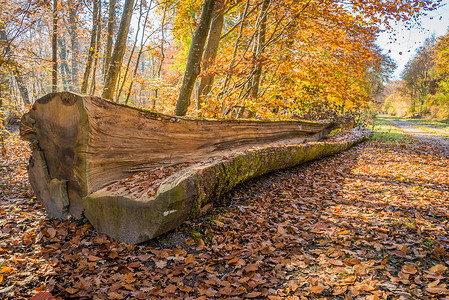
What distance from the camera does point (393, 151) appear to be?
28.3ft

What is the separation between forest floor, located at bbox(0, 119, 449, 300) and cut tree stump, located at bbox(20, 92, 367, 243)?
0.86ft

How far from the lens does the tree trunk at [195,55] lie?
17.6 feet

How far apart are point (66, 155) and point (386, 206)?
4.67 meters

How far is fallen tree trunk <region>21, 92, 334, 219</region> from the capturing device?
2.81m

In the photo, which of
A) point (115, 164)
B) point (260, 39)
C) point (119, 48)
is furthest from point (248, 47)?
point (115, 164)

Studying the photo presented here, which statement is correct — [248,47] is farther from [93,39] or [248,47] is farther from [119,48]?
[93,39]

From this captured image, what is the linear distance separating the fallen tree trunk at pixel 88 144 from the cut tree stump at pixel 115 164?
11 mm

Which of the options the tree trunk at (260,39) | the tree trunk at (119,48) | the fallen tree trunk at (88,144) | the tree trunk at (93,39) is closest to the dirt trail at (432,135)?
the tree trunk at (260,39)

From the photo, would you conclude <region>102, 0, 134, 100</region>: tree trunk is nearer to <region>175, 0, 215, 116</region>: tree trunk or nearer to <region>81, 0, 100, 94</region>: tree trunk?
<region>81, 0, 100, 94</region>: tree trunk

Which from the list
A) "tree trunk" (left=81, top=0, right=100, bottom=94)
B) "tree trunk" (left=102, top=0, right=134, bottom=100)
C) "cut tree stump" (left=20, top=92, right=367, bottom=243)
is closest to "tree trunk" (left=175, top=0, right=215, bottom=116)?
"cut tree stump" (left=20, top=92, right=367, bottom=243)

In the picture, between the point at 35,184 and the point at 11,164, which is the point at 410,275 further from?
the point at 11,164

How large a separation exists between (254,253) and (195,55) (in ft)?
15.3

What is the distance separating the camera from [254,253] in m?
2.65

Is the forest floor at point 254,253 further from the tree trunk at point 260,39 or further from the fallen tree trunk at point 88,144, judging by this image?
the tree trunk at point 260,39
